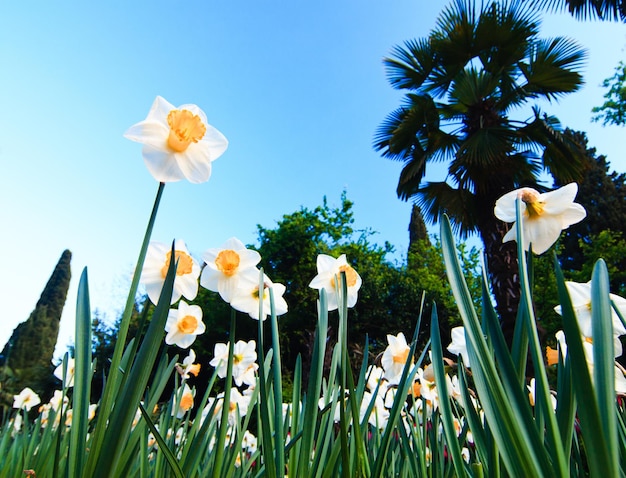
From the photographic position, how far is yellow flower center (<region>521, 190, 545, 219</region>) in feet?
2.60

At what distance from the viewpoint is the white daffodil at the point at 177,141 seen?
0.72 m

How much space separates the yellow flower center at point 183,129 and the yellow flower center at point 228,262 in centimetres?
31

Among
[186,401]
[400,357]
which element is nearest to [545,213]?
[400,357]

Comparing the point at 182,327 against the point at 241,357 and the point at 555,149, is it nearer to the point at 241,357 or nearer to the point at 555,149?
the point at 241,357

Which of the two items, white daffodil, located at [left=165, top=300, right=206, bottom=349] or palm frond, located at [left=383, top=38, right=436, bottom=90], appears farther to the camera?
palm frond, located at [left=383, top=38, right=436, bottom=90]

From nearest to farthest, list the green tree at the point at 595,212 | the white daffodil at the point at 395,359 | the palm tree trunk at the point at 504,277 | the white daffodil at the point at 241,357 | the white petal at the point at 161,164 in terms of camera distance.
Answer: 1. the white petal at the point at 161,164
2. the white daffodil at the point at 395,359
3. the white daffodil at the point at 241,357
4. the palm tree trunk at the point at 504,277
5. the green tree at the point at 595,212

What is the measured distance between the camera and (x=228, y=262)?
98 centimetres

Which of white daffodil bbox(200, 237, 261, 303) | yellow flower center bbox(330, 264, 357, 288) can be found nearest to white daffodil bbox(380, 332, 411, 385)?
yellow flower center bbox(330, 264, 357, 288)

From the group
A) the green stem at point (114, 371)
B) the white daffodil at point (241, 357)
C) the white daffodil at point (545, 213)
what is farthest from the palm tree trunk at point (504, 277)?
the green stem at point (114, 371)

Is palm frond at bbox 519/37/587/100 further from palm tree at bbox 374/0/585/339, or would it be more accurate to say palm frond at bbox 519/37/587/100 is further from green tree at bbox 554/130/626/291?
green tree at bbox 554/130/626/291

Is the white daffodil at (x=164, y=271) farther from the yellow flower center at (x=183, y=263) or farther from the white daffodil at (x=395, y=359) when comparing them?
the white daffodil at (x=395, y=359)

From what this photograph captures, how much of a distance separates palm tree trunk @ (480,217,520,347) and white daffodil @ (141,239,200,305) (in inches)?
→ 211

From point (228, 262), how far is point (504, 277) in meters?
5.67

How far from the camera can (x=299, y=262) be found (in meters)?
12.3
